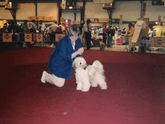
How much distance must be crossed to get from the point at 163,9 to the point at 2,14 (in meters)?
16.9

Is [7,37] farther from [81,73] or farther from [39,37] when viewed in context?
[81,73]

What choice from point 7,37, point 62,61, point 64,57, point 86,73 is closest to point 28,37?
Result: point 7,37

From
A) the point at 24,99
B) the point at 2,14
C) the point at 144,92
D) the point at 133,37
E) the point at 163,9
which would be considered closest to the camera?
the point at 24,99

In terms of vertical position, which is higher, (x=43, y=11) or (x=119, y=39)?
A: (x=43, y=11)

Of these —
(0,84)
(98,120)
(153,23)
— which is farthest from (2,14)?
(98,120)

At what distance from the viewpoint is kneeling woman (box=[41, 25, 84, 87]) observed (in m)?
2.89

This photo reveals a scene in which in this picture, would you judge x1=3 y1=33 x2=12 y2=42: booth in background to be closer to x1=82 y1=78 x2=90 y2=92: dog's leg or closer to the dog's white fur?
the dog's white fur

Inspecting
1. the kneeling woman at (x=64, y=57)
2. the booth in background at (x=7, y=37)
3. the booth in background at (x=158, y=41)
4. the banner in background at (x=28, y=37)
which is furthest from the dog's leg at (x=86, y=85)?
the banner in background at (x=28, y=37)

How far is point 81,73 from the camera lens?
271cm

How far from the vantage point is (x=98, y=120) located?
1903 mm

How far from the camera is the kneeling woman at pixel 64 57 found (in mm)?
2887

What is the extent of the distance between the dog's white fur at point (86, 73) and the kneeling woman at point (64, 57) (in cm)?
26

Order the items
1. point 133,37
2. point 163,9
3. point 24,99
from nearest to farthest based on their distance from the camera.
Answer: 1. point 24,99
2. point 133,37
3. point 163,9

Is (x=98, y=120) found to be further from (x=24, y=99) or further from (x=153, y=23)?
(x=153, y=23)
